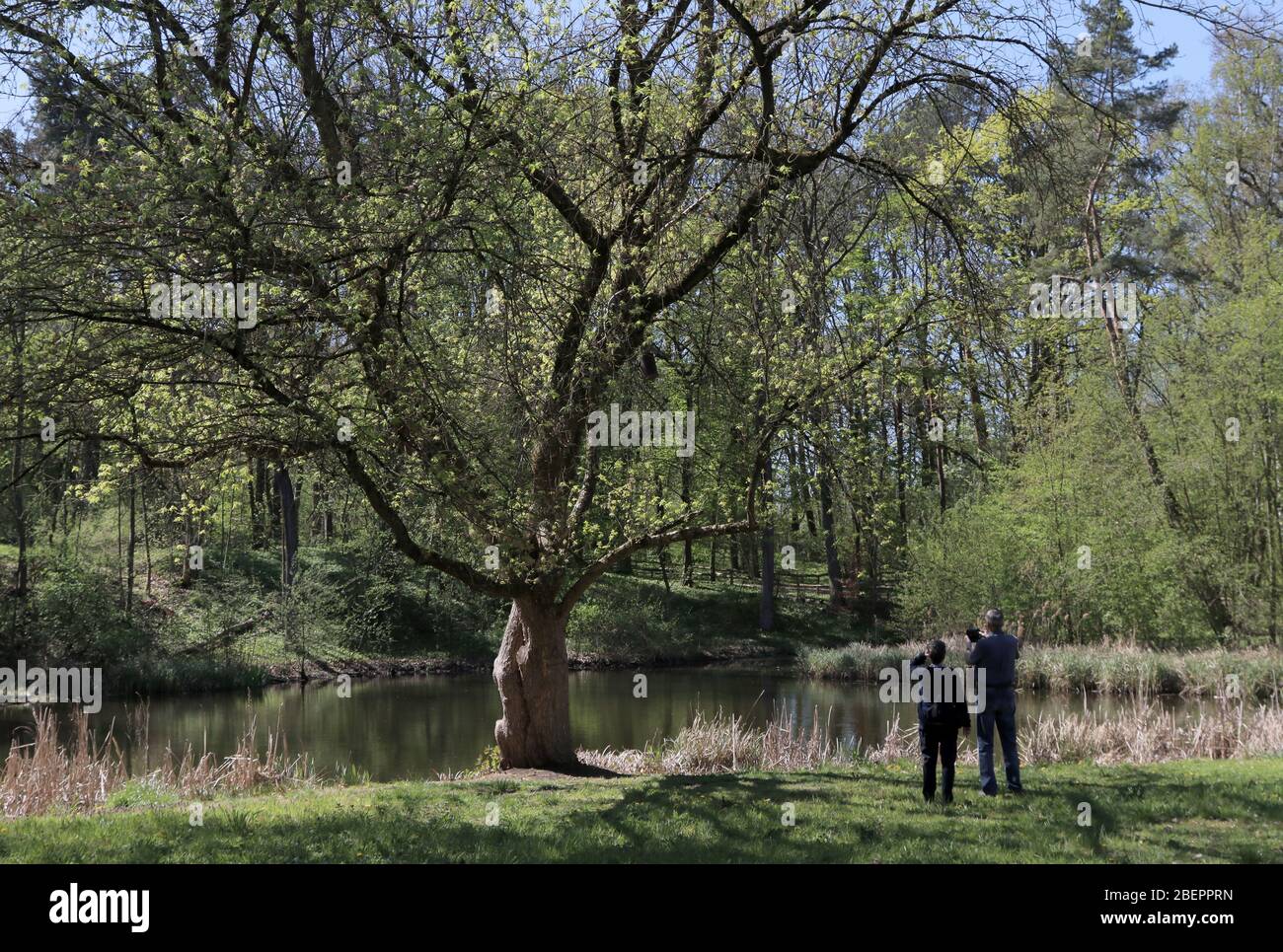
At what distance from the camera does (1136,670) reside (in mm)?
21438

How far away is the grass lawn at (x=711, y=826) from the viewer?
6.66m

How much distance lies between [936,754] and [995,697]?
1.03 meters

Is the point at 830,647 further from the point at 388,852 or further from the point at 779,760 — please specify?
the point at 388,852

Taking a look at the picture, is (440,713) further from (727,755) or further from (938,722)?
(938,722)

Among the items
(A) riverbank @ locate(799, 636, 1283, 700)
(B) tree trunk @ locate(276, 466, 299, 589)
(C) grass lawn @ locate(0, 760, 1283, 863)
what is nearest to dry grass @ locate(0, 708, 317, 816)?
(C) grass lawn @ locate(0, 760, 1283, 863)

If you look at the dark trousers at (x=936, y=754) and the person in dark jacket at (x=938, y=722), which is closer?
the person in dark jacket at (x=938, y=722)

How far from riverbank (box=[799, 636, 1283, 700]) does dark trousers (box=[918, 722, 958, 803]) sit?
37.0ft

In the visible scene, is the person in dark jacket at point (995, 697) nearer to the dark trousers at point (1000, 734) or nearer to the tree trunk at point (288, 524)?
the dark trousers at point (1000, 734)

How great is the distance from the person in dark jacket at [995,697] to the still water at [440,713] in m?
6.25

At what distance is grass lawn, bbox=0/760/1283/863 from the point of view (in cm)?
666

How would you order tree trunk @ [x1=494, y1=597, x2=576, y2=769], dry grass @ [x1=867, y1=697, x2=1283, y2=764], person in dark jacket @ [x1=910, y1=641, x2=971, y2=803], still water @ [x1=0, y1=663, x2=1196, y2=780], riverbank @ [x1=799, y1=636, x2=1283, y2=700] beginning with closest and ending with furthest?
person in dark jacket @ [x1=910, y1=641, x2=971, y2=803] → tree trunk @ [x1=494, y1=597, x2=576, y2=769] → dry grass @ [x1=867, y1=697, x2=1283, y2=764] → still water @ [x1=0, y1=663, x2=1196, y2=780] → riverbank @ [x1=799, y1=636, x2=1283, y2=700]

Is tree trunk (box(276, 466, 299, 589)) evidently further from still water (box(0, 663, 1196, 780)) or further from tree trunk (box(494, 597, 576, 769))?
tree trunk (box(494, 597, 576, 769))

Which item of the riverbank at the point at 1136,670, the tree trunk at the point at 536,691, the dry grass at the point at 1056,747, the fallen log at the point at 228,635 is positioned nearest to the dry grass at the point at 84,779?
the tree trunk at the point at 536,691

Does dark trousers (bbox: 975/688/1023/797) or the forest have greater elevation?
the forest
